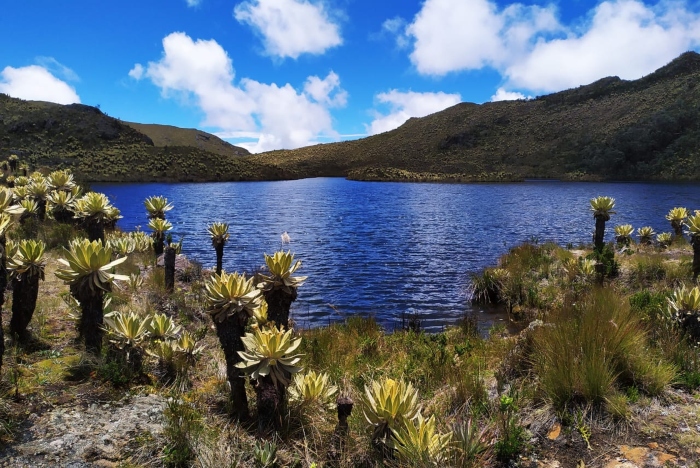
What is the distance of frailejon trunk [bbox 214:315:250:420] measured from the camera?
4.18 m

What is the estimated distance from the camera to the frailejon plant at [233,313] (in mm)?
4102

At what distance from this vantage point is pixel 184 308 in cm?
855

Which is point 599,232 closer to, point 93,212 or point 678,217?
→ point 678,217

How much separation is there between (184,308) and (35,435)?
508 centimetres

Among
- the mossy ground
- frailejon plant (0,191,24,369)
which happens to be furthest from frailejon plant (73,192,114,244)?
frailejon plant (0,191,24,369)

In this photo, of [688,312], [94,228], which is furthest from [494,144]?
[94,228]

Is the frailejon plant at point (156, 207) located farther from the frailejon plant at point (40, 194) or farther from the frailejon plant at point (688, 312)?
the frailejon plant at point (688, 312)

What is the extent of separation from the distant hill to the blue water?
1136 inches

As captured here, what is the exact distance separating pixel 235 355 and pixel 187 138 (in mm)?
170939

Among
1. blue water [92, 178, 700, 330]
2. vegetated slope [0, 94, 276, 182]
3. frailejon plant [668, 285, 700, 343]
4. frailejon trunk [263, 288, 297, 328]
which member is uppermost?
vegetated slope [0, 94, 276, 182]

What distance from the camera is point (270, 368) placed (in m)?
3.80

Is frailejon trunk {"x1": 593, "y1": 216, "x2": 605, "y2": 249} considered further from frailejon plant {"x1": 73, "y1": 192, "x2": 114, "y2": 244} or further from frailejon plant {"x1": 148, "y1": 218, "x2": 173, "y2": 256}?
frailejon plant {"x1": 73, "y1": 192, "x2": 114, "y2": 244}

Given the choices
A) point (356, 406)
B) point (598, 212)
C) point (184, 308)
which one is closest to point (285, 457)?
point (356, 406)

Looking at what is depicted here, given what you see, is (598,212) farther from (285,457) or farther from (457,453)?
(285,457)
